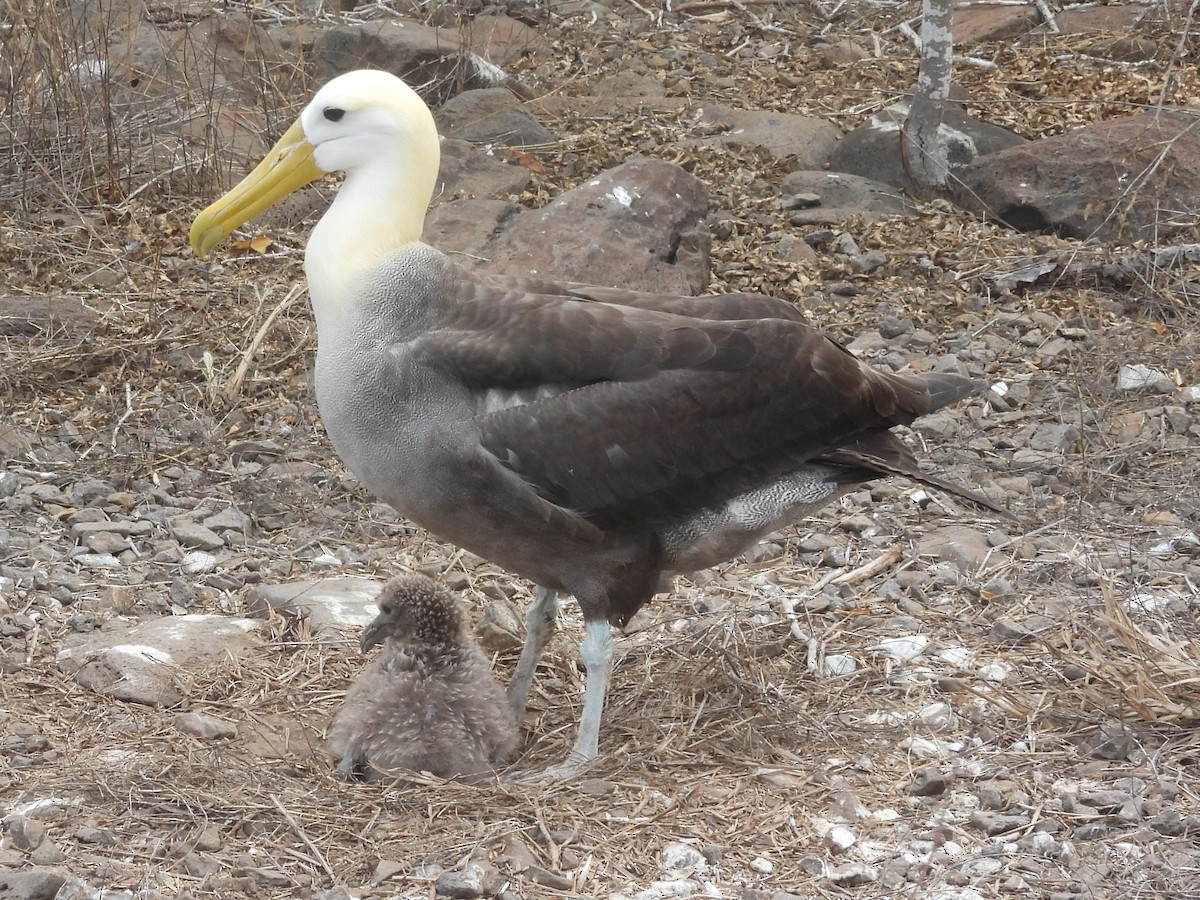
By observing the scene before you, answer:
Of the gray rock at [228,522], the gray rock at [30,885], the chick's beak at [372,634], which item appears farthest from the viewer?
the gray rock at [228,522]

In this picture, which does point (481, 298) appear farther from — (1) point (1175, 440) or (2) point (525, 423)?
(1) point (1175, 440)

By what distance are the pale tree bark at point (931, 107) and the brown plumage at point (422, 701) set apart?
496 cm

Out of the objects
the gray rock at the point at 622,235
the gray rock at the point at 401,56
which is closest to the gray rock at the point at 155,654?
the gray rock at the point at 622,235

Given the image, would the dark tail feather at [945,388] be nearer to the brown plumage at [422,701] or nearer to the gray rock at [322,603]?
the brown plumage at [422,701]

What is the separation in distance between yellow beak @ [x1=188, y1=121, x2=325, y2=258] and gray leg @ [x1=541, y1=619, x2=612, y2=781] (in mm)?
1435

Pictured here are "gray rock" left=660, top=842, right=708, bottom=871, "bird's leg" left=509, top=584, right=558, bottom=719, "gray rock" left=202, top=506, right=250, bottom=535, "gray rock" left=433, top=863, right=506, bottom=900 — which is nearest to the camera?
"gray rock" left=433, top=863, right=506, bottom=900

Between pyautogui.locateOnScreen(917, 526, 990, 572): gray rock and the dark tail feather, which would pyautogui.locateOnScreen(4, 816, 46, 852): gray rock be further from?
pyautogui.locateOnScreen(917, 526, 990, 572): gray rock

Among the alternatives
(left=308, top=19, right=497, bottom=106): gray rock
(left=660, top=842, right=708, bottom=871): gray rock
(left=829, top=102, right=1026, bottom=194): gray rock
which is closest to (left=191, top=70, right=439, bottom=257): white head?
(left=660, top=842, right=708, bottom=871): gray rock

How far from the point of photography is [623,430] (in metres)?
3.94

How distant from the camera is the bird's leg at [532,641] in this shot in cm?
443

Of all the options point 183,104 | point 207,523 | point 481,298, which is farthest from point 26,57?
point 481,298

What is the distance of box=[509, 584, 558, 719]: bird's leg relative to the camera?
14.5ft

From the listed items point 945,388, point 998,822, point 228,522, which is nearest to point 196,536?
point 228,522

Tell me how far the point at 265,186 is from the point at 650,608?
1.82 meters
